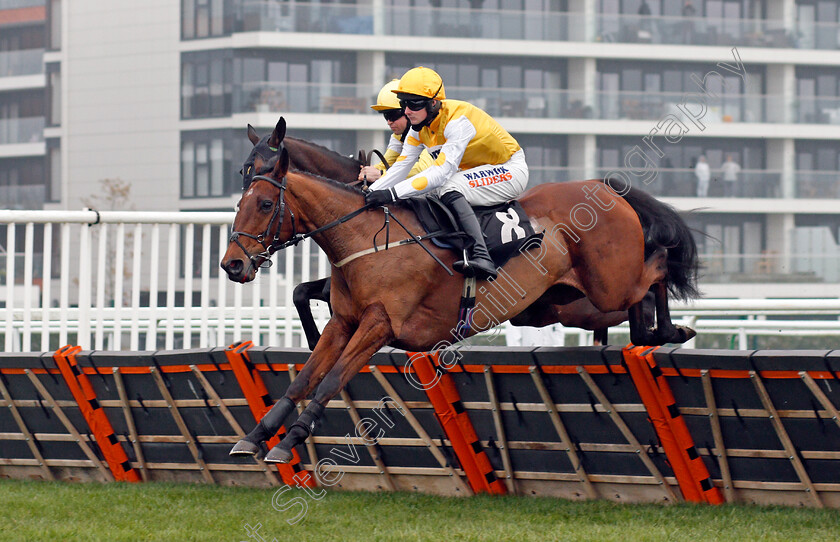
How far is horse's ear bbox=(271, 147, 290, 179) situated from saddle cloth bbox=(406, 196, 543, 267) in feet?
2.49

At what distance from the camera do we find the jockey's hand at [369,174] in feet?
20.2

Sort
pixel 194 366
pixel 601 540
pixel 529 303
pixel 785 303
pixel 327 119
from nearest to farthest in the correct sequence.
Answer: pixel 601 540
pixel 529 303
pixel 194 366
pixel 785 303
pixel 327 119

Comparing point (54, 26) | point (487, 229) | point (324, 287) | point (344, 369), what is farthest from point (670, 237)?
point (54, 26)

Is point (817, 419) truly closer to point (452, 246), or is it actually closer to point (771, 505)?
point (771, 505)

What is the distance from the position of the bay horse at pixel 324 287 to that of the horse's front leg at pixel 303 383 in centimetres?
51

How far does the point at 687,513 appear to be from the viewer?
5.43 meters

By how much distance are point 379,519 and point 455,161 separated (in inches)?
71.9

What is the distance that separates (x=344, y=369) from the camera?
5258mm

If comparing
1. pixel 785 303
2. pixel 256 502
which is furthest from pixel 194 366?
pixel 785 303

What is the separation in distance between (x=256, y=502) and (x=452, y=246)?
1745 mm

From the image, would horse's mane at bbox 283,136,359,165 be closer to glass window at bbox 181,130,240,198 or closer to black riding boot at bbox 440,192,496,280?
A: black riding boot at bbox 440,192,496,280

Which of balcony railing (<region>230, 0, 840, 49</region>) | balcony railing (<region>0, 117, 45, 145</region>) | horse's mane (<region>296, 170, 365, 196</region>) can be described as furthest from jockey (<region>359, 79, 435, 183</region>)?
balcony railing (<region>0, 117, 45, 145</region>)

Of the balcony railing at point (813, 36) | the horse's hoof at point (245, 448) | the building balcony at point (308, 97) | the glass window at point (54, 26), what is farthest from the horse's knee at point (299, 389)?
the glass window at point (54, 26)

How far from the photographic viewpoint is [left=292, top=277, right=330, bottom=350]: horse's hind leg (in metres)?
6.01
